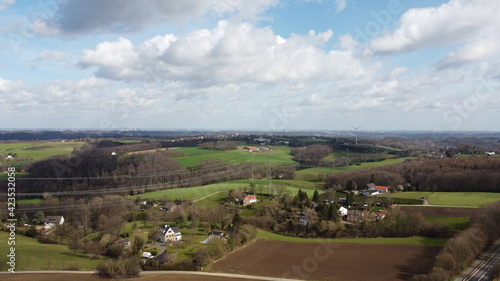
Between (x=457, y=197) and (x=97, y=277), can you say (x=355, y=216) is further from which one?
(x=97, y=277)

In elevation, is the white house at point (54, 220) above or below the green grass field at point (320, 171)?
below

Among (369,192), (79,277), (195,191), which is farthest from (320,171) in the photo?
(79,277)

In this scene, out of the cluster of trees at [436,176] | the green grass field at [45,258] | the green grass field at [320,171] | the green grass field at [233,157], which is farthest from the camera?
the green grass field at [233,157]

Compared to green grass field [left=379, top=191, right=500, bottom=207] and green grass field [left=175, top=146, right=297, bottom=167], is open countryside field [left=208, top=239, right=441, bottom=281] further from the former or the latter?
green grass field [left=175, top=146, right=297, bottom=167]

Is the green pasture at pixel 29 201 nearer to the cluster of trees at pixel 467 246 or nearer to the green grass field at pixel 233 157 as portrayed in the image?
the green grass field at pixel 233 157

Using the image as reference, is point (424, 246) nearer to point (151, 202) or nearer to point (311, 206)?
point (311, 206)

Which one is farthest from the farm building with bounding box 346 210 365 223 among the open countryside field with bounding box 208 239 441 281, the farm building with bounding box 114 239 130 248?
the farm building with bounding box 114 239 130 248

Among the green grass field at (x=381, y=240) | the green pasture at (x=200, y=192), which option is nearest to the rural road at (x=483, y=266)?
the green grass field at (x=381, y=240)
